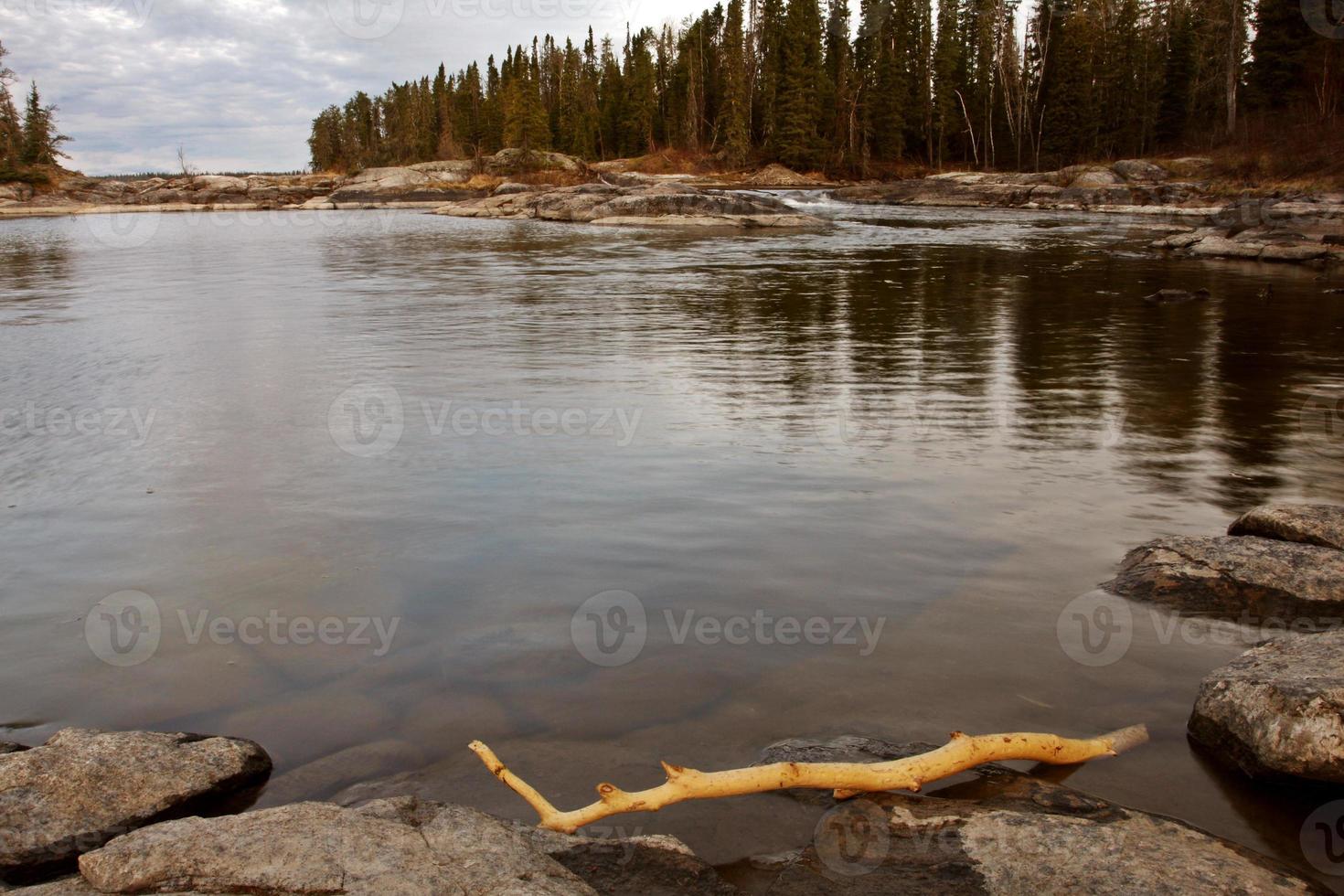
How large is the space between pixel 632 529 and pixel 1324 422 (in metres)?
7.68

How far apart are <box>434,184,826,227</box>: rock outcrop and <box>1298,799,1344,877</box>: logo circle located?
39.1m

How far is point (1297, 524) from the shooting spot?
6191 mm

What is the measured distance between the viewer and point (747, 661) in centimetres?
500

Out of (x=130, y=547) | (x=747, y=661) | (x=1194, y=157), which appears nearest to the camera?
(x=747, y=661)

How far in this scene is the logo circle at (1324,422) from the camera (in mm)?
8992

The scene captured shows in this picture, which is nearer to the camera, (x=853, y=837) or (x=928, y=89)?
(x=853, y=837)

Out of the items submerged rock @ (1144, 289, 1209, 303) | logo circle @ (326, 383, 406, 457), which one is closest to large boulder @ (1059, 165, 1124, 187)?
submerged rock @ (1144, 289, 1209, 303)

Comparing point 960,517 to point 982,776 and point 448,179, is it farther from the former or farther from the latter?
point 448,179

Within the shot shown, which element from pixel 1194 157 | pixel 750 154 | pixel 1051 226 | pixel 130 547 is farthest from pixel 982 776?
pixel 750 154

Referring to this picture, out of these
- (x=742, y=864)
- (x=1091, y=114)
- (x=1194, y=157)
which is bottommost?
(x=742, y=864)

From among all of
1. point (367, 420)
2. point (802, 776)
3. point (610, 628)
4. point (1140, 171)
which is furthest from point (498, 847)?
point (1140, 171)

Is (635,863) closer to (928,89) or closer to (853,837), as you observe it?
(853,837)

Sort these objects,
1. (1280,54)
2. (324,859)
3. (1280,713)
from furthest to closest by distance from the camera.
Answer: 1. (1280,54)
2. (1280,713)
3. (324,859)

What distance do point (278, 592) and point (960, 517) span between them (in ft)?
15.3
